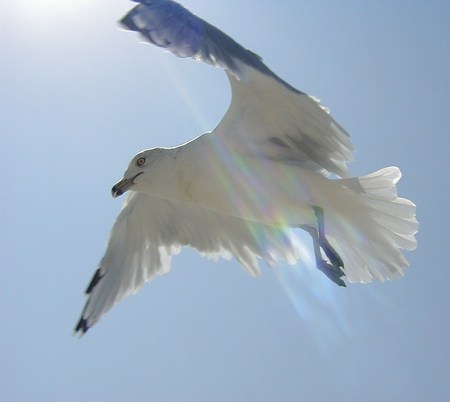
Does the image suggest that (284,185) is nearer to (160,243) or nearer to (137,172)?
(137,172)

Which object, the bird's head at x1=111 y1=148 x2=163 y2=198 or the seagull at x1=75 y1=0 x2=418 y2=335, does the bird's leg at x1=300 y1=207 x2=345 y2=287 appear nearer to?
the seagull at x1=75 y1=0 x2=418 y2=335

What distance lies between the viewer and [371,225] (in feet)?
19.3

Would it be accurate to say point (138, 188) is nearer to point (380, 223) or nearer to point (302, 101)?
point (302, 101)

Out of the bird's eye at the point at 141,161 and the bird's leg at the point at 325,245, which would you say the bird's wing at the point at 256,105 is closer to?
the bird's leg at the point at 325,245

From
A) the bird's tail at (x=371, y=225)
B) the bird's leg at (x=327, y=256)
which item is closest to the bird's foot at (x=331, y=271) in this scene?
the bird's leg at (x=327, y=256)

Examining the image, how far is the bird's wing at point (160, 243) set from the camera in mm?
6457

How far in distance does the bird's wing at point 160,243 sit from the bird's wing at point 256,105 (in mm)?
826

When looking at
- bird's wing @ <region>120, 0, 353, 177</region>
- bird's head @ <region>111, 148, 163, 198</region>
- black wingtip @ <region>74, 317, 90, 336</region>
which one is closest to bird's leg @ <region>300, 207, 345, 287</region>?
bird's wing @ <region>120, 0, 353, 177</region>

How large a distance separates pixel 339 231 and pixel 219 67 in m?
2.05

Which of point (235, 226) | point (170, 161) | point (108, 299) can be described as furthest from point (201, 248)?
point (170, 161)

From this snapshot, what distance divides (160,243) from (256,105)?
1719 mm

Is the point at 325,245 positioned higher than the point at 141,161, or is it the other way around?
the point at 141,161

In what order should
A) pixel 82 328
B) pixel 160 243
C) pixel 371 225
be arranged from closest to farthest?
pixel 371 225
pixel 82 328
pixel 160 243

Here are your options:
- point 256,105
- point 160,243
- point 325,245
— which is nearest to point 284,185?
point 325,245
